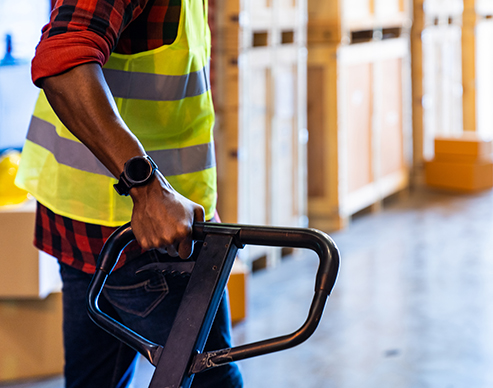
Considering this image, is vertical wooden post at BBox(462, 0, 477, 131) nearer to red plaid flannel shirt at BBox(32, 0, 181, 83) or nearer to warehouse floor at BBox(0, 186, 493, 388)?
warehouse floor at BBox(0, 186, 493, 388)

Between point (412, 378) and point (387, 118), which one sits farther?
point (387, 118)

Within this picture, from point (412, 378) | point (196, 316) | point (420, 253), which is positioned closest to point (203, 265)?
point (196, 316)

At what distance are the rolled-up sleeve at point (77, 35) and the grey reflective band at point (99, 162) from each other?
0.31 metres

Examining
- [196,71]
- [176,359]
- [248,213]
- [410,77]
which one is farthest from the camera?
[410,77]

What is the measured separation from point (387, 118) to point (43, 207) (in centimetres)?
516

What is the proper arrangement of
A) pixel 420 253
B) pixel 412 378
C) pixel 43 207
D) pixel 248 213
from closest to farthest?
1. pixel 43 207
2. pixel 412 378
3. pixel 248 213
4. pixel 420 253

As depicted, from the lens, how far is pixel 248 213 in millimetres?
3938

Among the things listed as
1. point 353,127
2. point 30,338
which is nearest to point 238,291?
point 30,338

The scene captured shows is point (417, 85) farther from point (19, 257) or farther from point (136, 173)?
point (136, 173)

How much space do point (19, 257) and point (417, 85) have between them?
5478 mm

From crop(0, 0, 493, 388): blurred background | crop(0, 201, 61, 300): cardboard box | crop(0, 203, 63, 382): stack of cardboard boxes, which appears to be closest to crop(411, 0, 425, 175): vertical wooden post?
crop(0, 0, 493, 388): blurred background

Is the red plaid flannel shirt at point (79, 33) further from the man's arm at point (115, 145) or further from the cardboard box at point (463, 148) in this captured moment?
the cardboard box at point (463, 148)

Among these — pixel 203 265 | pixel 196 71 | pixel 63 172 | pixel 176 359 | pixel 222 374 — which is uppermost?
pixel 196 71

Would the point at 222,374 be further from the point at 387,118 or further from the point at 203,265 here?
the point at 387,118
